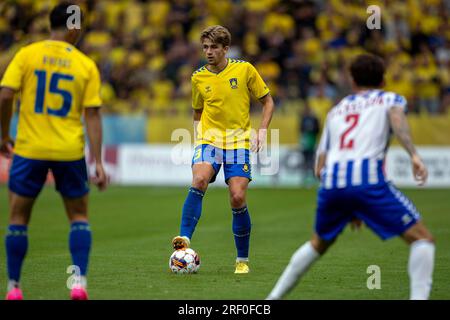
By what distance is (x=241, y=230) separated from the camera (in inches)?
373

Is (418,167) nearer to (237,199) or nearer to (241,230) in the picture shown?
(237,199)

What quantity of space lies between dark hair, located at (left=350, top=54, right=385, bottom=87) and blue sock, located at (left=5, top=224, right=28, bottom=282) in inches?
→ 113

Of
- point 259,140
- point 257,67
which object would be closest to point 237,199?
point 259,140

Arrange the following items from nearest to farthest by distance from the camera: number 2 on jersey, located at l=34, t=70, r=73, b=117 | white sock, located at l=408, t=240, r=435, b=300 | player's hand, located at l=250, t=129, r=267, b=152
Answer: white sock, located at l=408, t=240, r=435, b=300 → number 2 on jersey, located at l=34, t=70, r=73, b=117 → player's hand, located at l=250, t=129, r=267, b=152

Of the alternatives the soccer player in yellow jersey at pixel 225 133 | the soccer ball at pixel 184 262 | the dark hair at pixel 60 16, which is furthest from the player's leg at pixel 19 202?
the soccer player in yellow jersey at pixel 225 133

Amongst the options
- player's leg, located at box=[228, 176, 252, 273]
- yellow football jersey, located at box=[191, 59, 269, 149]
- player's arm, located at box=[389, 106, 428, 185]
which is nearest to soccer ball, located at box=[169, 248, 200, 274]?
player's leg, located at box=[228, 176, 252, 273]

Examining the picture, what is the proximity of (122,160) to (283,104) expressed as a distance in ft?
16.2

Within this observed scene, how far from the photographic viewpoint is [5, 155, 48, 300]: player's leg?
700 cm

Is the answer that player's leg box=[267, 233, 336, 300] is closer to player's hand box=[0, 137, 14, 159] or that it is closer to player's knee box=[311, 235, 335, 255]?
player's knee box=[311, 235, 335, 255]

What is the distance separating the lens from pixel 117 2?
29.0m

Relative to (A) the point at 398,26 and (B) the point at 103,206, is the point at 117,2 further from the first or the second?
(B) the point at 103,206

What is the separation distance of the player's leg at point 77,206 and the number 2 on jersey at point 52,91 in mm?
419

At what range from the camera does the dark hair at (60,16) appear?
699cm
